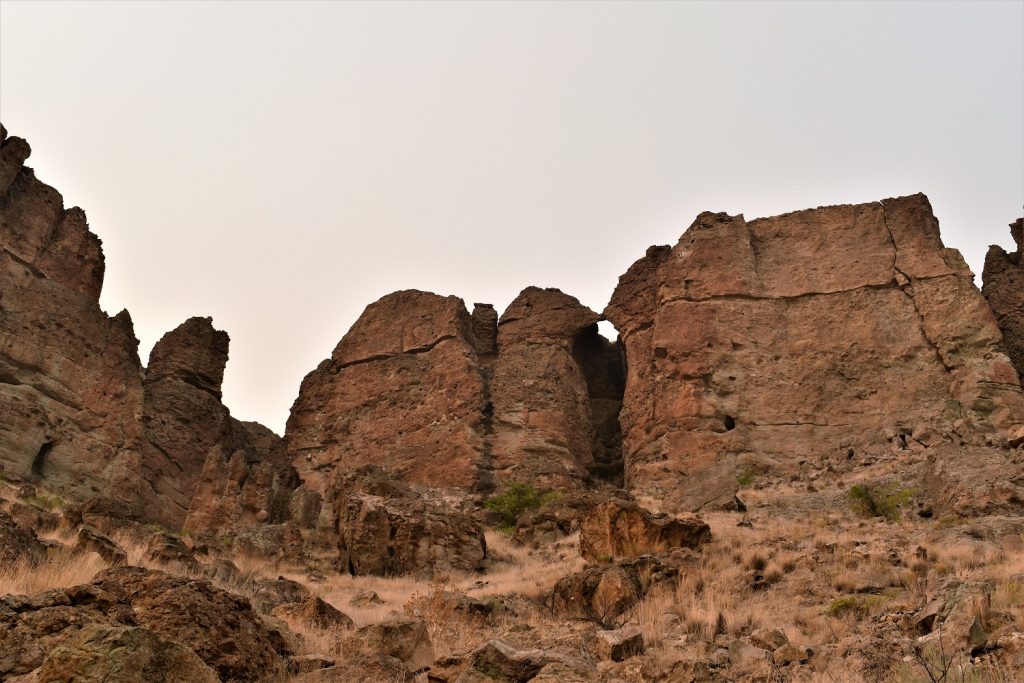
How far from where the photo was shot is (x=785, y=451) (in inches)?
1045

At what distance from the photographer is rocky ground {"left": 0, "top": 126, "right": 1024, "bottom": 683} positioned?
8.56 metres

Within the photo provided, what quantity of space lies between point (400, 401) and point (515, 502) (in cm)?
807

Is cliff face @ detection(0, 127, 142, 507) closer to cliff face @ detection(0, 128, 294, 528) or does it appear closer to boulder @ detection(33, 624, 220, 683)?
cliff face @ detection(0, 128, 294, 528)

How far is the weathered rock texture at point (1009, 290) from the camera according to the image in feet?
94.7

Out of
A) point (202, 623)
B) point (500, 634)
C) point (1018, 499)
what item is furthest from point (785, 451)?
point (202, 623)

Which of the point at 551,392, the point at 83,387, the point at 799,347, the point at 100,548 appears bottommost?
the point at 100,548

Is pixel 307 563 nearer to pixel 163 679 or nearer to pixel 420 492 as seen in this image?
pixel 420 492

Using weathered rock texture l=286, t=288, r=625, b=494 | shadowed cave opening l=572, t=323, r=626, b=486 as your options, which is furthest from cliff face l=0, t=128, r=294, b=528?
shadowed cave opening l=572, t=323, r=626, b=486

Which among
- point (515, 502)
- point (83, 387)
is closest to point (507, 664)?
point (515, 502)

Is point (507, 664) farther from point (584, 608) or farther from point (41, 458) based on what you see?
point (41, 458)

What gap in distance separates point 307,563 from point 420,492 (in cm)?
589

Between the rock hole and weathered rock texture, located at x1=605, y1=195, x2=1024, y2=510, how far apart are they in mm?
16863

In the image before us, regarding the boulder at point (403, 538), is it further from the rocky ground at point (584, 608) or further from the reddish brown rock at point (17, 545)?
the reddish brown rock at point (17, 545)

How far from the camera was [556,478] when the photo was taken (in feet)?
94.8
